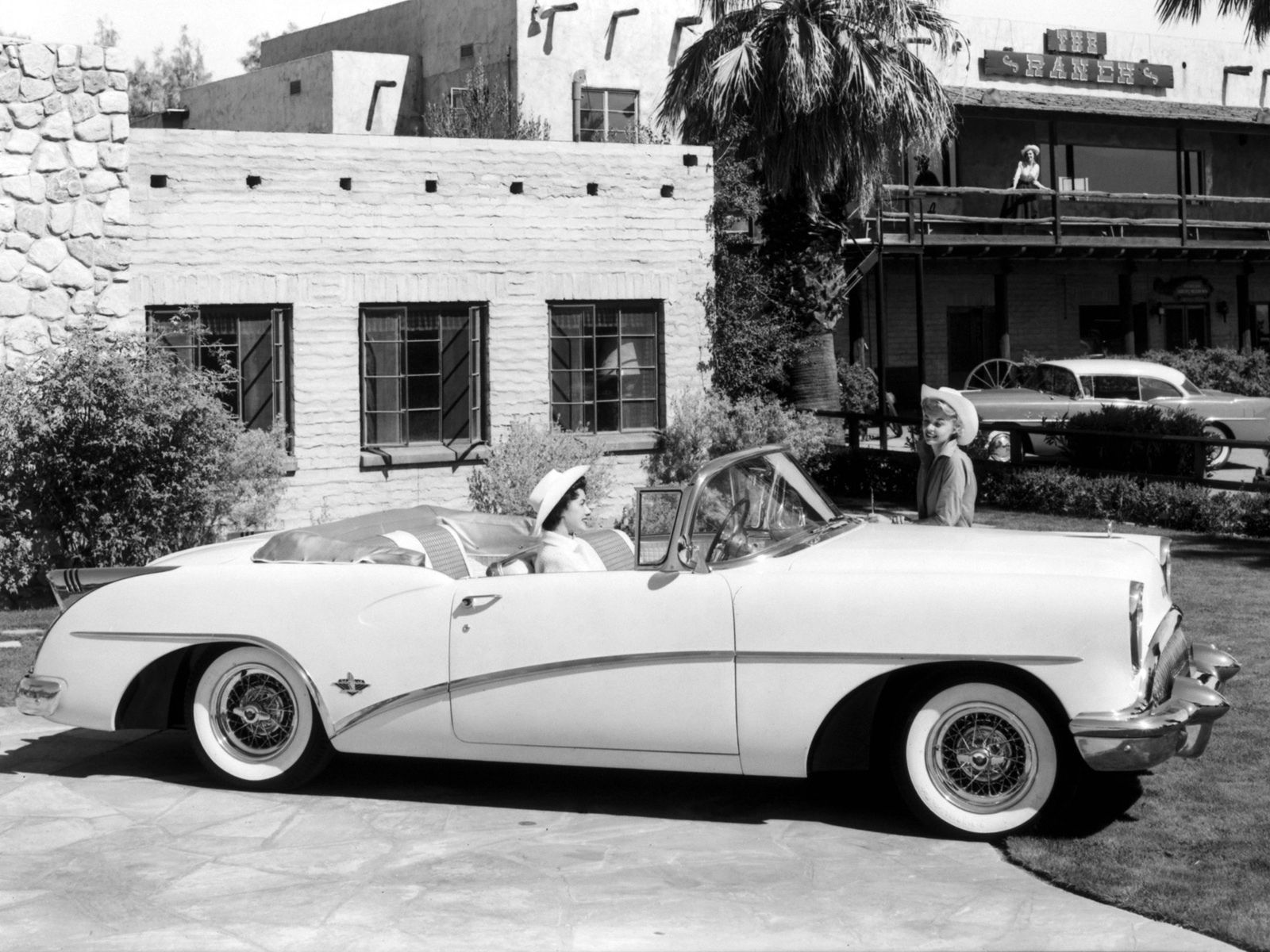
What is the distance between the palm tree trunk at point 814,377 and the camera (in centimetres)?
1942

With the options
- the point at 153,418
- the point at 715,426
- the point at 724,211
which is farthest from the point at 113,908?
the point at 724,211

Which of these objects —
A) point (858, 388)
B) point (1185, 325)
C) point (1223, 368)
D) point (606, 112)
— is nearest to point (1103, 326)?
point (1185, 325)

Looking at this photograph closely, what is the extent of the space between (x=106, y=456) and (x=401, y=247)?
3473mm

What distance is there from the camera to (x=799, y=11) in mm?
18562

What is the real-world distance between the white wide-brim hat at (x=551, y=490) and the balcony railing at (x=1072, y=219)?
→ 18351 millimetres

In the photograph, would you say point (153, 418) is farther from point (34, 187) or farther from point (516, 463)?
point (516, 463)

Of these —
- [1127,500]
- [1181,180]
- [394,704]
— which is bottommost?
[394,704]

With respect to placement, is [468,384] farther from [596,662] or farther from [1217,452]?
[1217,452]

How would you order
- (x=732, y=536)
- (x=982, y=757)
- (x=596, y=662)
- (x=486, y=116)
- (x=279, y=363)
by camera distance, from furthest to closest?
(x=486, y=116)
(x=279, y=363)
(x=732, y=536)
(x=596, y=662)
(x=982, y=757)

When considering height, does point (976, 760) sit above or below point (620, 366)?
below

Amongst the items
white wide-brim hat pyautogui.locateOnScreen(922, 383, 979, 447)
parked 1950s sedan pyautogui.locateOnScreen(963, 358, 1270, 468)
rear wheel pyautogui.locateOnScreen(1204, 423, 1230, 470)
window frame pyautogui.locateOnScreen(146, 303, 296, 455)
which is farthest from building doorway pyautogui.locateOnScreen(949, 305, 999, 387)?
white wide-brim hat pyautogui.locateOnScreen(922, 383, 979, 447)

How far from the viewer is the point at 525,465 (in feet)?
44.1

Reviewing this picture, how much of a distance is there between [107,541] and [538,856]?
21.6 feet

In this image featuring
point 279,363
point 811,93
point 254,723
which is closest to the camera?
point 254,723
